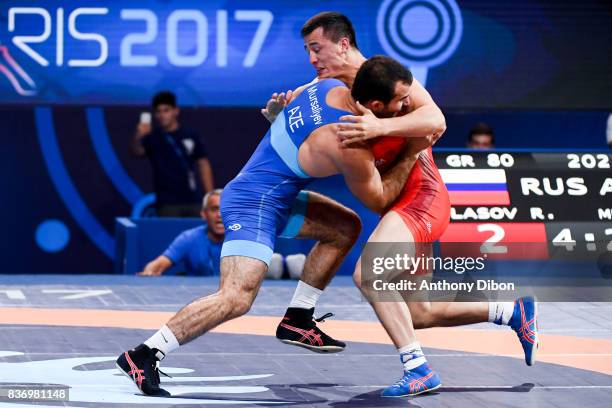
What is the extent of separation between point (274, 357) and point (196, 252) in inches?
156

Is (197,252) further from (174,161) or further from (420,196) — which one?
(420,196)

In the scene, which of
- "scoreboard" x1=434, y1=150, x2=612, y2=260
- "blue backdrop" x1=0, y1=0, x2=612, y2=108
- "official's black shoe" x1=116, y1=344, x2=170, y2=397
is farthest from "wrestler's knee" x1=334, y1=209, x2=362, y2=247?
"blue backdrop" x1=0, y1=0, x2=612, y2=108

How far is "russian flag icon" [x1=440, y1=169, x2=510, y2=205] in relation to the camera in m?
10.7

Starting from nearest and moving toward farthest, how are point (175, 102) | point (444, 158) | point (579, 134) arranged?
point (444, 158)
point (175, 102)
point (579, 134)

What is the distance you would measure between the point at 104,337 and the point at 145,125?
4994 millimetres

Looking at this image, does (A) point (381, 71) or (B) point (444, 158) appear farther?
(B) point (444, 158)

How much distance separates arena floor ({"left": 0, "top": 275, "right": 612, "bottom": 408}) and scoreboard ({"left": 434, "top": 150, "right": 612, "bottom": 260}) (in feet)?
2.87

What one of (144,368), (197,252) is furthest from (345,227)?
(197,252)

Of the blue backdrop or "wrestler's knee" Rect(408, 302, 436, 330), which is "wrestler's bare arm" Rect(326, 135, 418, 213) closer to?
"wrestler's knee" Rect(408, 302, 436, 330)

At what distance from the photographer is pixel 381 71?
20.2 feet

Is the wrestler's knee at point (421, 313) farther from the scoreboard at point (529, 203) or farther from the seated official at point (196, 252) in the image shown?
the seated official at point (196, 252)

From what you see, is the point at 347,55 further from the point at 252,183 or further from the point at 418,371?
the point at 418,371

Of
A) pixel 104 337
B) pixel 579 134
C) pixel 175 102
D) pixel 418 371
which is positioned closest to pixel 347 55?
pixel 418 371

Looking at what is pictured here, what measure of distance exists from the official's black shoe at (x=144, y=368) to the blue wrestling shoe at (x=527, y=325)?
1.79 meters
